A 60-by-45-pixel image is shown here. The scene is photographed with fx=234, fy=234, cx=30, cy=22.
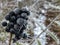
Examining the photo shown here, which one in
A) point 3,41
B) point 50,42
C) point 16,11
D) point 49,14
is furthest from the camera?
point 49,14

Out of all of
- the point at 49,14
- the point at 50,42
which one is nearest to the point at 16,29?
the point at 50,42

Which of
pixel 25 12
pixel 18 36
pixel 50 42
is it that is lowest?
pixel 50 42

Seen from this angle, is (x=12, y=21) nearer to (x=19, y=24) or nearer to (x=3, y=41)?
(x=19, y=24)

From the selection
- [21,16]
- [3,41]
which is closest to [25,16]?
[21,16]

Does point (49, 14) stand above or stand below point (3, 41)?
below

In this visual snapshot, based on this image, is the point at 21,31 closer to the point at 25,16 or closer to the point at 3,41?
the point at 25,16

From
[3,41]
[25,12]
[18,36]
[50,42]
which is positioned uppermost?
[25,12]

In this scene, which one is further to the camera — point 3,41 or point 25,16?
point 3,41

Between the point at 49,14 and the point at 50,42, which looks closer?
the point at 50,42

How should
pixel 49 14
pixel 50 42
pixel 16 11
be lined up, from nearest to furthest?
pixel 16 11 → pixel 50 42 → pixel 49 14
